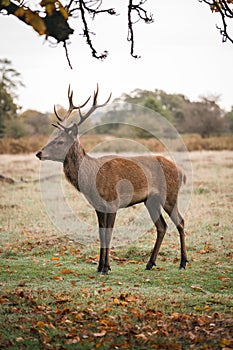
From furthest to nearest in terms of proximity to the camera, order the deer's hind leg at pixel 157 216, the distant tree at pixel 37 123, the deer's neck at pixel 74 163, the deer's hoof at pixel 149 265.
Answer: the distant tree at pixel 37 123 → the deer's hind leg at pixel 157 216 → the deer's hoof at pixel 149 265 → the deer's neck at pixel 74 163

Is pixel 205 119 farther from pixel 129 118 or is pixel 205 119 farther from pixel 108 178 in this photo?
pixel 108 178

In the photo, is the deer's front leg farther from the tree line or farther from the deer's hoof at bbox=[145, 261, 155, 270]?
the tree line

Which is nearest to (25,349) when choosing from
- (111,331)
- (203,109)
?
(111,331)

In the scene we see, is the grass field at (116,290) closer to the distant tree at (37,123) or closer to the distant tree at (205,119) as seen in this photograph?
the distant tree at (205,119)

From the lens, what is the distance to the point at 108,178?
8.65 m

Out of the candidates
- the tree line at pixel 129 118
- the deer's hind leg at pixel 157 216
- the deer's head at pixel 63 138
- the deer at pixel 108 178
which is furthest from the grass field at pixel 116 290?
the tree line at pixel 129 118

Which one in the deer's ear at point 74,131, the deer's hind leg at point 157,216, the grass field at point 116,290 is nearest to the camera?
the grass field at point 116,290

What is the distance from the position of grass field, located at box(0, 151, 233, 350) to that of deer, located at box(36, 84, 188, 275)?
2.24 feet

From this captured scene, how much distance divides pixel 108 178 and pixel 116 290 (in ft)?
7.02

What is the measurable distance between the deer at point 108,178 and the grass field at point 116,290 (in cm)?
68

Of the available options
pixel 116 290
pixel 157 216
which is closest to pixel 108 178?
pixel 157 216

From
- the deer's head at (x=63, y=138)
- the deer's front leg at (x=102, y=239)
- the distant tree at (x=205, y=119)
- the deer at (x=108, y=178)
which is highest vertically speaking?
the distant tree at (x=205, y=119)

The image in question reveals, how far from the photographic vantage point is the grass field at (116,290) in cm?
523

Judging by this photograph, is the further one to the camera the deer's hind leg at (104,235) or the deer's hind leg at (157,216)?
the deer's hind leg at (157,216)
